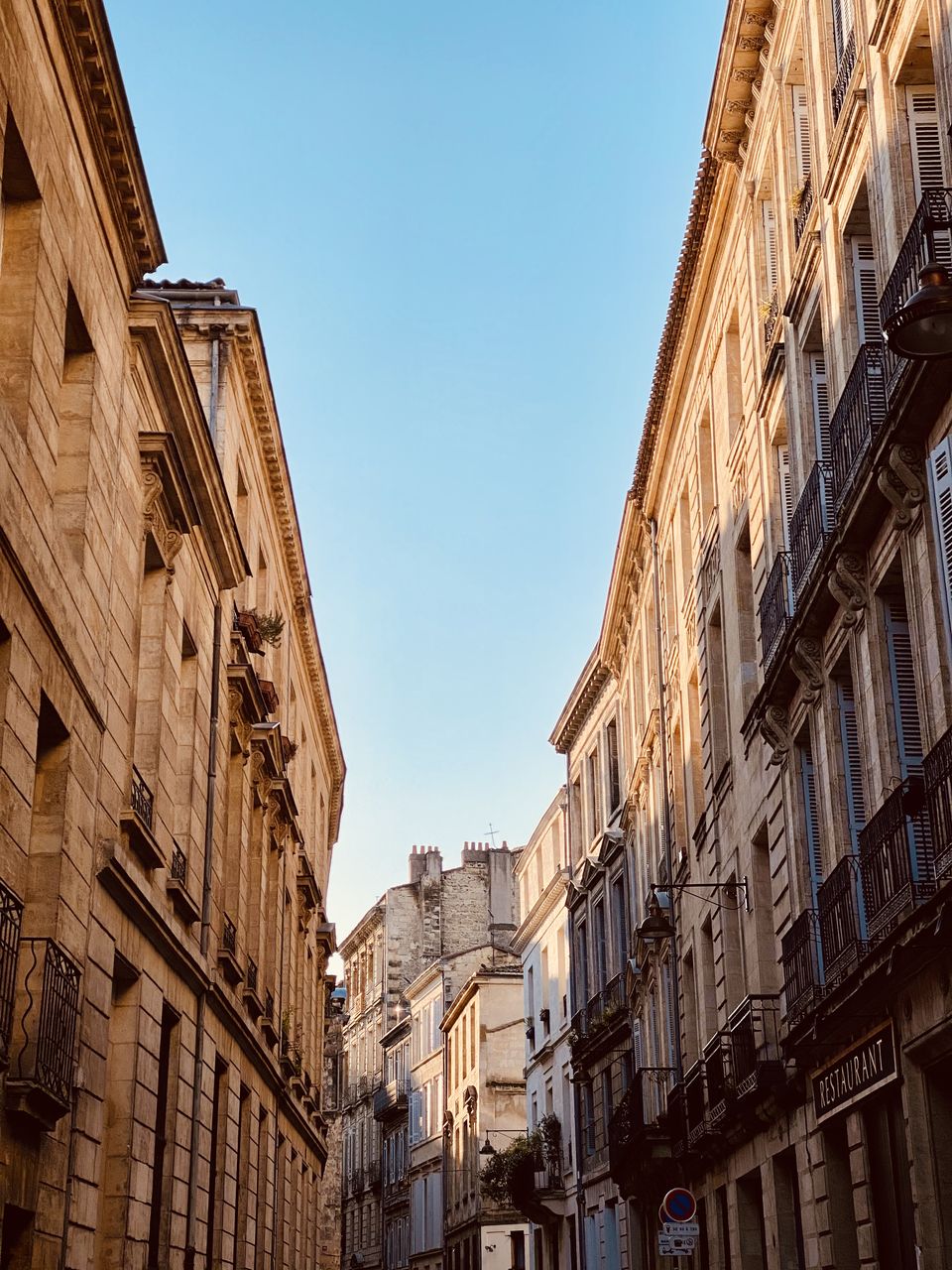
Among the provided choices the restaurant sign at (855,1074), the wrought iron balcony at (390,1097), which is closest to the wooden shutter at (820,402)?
the restaurant sign at (855,1074)

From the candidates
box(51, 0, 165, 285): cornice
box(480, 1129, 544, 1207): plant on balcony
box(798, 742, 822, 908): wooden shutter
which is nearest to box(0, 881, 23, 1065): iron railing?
box(51, 0, 165, 285): cornice

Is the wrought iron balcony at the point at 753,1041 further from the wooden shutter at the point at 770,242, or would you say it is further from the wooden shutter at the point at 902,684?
the wooden shutter at the point at 770,242

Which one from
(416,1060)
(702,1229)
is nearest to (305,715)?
(702,1229)

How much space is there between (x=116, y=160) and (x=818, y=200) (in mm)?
7870

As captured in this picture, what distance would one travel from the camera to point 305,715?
138 ft

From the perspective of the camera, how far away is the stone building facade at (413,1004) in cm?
7125

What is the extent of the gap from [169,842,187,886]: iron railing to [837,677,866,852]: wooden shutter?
7.95 meters

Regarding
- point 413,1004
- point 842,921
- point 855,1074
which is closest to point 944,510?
point 842,921

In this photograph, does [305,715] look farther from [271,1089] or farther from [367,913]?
[367,913]

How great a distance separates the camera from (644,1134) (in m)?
30.1

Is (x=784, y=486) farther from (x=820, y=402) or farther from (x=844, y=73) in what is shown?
(x=844, y=73)

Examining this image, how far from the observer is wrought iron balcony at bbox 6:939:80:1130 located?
509 inches

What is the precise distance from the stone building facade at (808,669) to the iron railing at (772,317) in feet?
0.25

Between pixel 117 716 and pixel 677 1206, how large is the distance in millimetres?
10175
